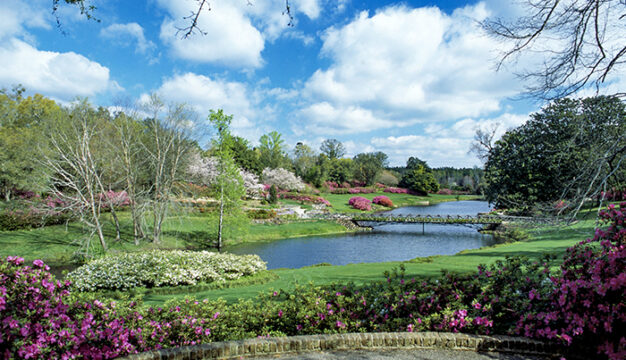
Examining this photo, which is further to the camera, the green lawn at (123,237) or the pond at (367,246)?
the pond at (367,246)

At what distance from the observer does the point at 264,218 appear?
98.8 ft

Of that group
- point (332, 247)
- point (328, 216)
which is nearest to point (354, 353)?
point (332, 247)

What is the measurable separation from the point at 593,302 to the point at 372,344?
2489 millimetres

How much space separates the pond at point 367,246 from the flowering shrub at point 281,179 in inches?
867

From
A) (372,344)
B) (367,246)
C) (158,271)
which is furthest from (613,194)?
(367,246)

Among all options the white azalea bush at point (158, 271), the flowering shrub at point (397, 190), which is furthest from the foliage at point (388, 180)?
the white azalea bush at point (158, 271)

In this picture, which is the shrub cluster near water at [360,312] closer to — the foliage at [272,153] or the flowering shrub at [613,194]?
the flowering shrub at [613,194]

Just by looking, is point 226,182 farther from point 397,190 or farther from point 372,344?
point 397,190

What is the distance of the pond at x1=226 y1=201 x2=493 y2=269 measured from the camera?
62.8 feet

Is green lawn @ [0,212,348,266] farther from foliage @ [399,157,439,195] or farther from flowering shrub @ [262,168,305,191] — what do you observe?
foliage @ [399,157,439,195]

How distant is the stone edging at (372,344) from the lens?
12.3ft

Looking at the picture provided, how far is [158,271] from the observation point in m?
10.8

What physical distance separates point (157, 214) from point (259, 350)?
17192 mm

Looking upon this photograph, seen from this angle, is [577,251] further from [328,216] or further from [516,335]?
[328,216]
